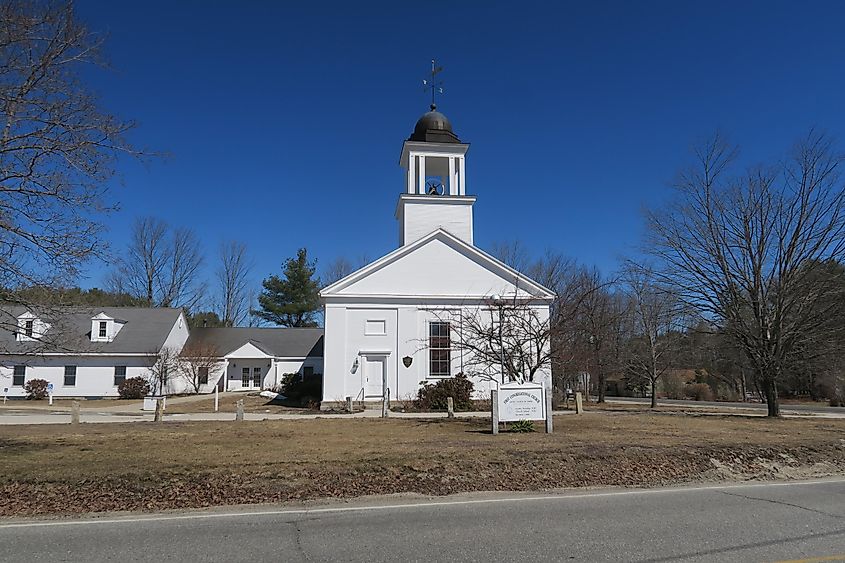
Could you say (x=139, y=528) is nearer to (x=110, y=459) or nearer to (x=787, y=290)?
(x=110, y=459)

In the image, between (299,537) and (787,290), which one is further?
(787,290)

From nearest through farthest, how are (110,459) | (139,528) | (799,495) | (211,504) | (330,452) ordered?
(139,528) → (211,504) → (799,495) → (110,459) → (330,452)

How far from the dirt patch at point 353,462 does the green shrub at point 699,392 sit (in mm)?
30737

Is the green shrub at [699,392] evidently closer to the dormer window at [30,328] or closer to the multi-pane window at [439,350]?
the multi-pane window at [439,350]

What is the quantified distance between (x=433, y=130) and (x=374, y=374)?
43.9ft

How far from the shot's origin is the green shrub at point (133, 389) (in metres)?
35.8

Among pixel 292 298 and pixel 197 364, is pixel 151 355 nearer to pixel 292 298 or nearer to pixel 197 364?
pixel 197 364

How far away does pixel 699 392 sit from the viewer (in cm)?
4456

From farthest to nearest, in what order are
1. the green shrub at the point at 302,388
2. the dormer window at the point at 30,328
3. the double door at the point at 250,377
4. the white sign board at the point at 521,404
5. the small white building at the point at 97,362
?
the double door at the point at 250,377
the small white building at the point at 97,362
the green shrub at the point at 302,388
the white sign board at the point at 521,404
the dormer window at the point at 30,328

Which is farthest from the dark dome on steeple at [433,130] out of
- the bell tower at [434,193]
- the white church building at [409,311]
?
the white church building at [409,311]

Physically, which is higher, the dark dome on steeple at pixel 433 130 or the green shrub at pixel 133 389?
the dark dome on steeple at pixel 433 130

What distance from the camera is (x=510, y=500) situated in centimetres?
857

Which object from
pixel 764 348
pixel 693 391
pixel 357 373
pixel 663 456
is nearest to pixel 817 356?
pixel 764 348

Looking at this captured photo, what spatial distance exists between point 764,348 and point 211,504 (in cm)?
2099
